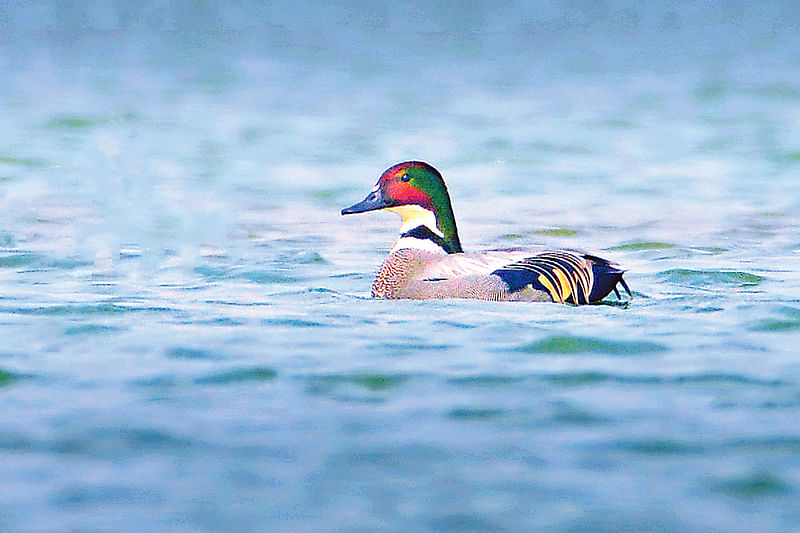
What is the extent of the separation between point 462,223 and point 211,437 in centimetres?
791

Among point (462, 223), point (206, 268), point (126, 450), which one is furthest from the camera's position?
point (462, 223)

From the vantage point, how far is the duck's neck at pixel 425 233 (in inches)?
384

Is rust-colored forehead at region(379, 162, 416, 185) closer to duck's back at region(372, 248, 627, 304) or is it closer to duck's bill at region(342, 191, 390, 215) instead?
duck's bill at region(342, 191, 390, 215)

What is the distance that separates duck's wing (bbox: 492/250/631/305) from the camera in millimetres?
9039

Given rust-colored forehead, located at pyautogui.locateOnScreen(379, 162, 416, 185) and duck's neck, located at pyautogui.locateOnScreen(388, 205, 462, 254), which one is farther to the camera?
rust-colored forehead, located at pyautogui.locateOnScreen(379, 162, 416, 185)

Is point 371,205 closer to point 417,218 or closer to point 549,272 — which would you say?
point 417,218

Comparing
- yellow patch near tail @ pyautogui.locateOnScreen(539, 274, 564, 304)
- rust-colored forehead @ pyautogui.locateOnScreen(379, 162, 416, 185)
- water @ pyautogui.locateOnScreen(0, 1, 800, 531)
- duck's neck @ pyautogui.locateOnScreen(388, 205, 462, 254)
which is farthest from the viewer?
rust-colored forehead @ pyautogui.locateOnScreen(379, 162, 416, 185)

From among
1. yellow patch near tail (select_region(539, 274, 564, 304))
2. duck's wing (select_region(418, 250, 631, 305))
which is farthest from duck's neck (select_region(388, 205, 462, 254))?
yellow patch near tail (select_region(539, 274, 564, 304))

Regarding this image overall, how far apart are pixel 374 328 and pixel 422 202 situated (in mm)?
1579

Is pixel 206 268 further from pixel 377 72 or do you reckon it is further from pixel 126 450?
pixel 377 72

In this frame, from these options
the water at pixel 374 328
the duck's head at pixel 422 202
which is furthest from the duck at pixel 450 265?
the water at pixel 374 328

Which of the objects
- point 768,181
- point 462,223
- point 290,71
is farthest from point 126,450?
point 290,71

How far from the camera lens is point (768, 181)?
16.7 meters

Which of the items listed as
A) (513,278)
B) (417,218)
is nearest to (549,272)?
(513,278)
